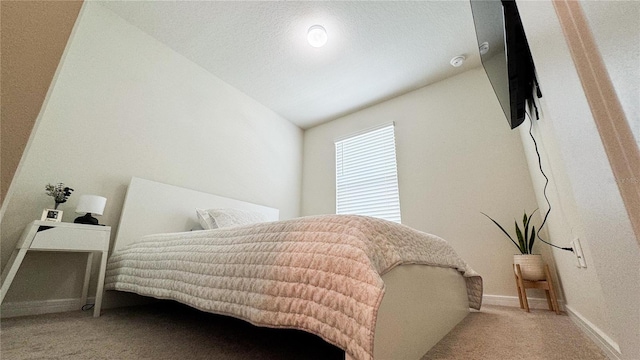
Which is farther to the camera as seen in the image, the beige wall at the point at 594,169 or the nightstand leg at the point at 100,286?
the nightstand leg at the point at 100,286

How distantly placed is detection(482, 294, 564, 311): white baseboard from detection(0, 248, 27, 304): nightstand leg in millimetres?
3336

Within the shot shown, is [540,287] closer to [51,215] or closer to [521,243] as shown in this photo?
[521,243]

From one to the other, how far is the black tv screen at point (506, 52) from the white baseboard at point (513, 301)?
148 centimetres

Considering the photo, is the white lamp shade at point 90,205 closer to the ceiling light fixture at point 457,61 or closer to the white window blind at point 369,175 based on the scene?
the white window blind at point 369,175

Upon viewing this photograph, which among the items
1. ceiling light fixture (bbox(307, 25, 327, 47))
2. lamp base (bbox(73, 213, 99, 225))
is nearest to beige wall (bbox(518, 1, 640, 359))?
ceiling light fixture (bbox(307, 25, 327, 47))

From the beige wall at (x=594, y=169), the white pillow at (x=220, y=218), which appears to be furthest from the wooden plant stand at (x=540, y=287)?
the white pillow at (x=220, y=218)

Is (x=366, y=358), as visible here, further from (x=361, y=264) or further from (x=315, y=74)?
(x=315, y=74)

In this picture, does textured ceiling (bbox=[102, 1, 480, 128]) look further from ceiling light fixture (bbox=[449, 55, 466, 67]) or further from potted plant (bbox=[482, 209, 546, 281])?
potted plant (bbox=[482, 209, 546, 281])

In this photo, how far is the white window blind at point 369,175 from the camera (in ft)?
10.0

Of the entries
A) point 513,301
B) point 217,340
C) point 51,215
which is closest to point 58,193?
point 51,215

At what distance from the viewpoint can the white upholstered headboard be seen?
6.56ft

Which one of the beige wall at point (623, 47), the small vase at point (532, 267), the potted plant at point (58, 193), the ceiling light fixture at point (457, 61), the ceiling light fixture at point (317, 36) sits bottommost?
the small vase at point (532, 267)

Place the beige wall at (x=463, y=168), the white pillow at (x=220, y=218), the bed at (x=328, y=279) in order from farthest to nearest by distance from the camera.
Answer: the beige wall at (x=463, y=168) < the white pillow at (x=220, y=218) < the bed at (x=328, y=279)

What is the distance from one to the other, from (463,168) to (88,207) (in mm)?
3279
